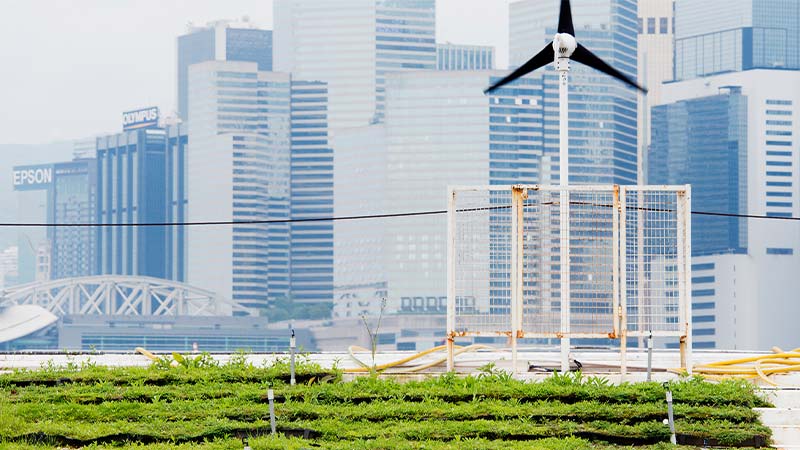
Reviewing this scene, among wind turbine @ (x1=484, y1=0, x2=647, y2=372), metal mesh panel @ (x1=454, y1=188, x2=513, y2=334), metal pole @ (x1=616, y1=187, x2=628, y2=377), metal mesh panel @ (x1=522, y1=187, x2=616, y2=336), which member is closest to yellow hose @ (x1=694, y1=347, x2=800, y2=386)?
metal pole @ (x1=616, y1=187, x2=628, y2=377)

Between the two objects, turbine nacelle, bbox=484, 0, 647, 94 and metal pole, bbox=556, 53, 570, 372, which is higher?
turbine nacelle, bbox=484, 0, 647, 94

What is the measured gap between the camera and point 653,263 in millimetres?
18531

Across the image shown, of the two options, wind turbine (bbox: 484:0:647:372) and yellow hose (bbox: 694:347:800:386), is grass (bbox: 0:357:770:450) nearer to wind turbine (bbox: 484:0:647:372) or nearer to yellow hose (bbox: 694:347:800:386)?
wind turbine (bbox: 484:0:647:372)

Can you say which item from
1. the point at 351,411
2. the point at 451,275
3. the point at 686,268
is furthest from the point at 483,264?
the point at 351,411

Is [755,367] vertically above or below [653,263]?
below

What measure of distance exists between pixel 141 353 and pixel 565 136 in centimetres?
770

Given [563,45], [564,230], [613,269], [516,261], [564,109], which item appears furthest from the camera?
[563,45]

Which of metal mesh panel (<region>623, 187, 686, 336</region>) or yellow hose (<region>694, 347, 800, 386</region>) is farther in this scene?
metal mesh panel (<region>623, 187, 686, 336</region>)

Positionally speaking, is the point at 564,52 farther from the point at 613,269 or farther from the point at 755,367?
the point at 755,367

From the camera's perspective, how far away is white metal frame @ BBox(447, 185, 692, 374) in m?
17.0

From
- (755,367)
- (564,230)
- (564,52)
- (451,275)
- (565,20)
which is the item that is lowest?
(755,367)

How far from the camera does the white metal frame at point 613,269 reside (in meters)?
17.0

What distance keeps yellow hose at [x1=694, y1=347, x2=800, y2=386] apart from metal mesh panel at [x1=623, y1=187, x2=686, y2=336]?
0.78m

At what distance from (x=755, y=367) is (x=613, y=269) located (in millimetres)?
2447
